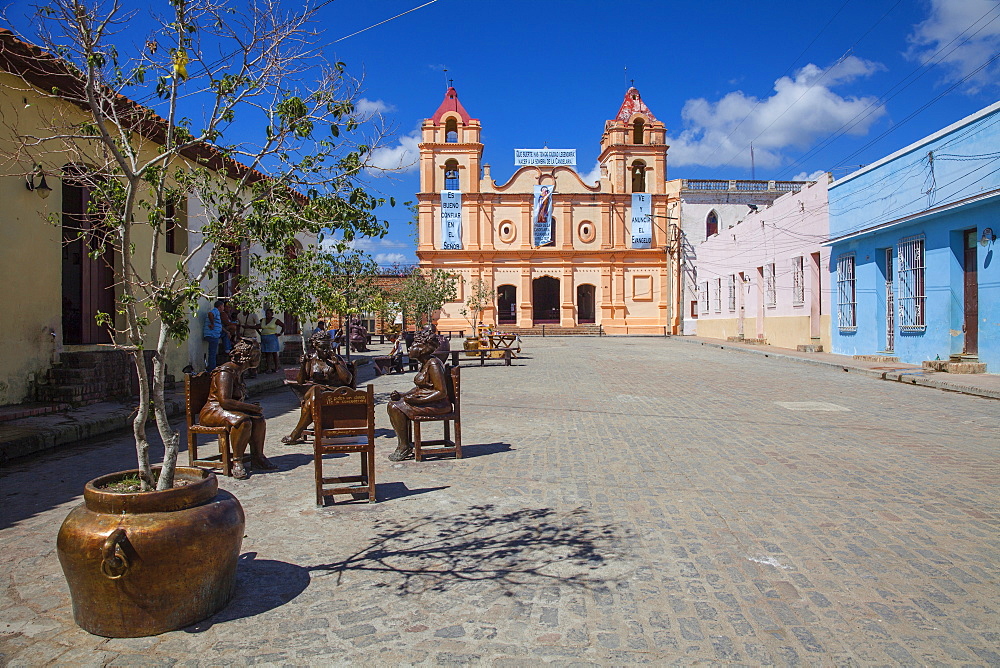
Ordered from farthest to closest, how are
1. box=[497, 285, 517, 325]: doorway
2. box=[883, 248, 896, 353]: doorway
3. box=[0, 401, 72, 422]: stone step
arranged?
box=[497, 285, 517, 325]: doorway → box=[883, 248, 896, 353]: doorway → box=[0, 401, 72, 422]: stone step

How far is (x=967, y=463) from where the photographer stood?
6430 millimetres

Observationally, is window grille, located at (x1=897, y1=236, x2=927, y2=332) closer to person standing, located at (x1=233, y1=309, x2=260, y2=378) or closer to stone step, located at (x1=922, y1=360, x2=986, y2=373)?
stone step, located at (x1=922, y1=360, x2=986, y2=373)

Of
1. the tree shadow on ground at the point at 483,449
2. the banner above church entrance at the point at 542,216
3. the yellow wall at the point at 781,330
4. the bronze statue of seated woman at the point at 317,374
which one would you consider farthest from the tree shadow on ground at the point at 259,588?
the banner above church entrance at the point at 542,216

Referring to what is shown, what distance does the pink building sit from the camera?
23031 mm

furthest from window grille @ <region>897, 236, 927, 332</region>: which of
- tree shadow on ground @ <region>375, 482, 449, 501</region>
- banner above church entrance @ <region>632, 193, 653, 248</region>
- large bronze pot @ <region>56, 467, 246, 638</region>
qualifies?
banner above church entrance @ <region>632, 193, 653, 248</region>

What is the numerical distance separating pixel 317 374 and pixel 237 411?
69.3 inches

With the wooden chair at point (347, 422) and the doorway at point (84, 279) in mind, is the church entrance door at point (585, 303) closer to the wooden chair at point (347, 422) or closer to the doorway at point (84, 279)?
the doorway at point (84, 279)

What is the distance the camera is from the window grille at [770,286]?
89.8 feet

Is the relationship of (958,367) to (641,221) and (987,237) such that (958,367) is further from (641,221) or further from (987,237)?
(641,221)

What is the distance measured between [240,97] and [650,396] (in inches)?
368

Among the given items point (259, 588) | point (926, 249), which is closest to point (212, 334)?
point (259, 588)

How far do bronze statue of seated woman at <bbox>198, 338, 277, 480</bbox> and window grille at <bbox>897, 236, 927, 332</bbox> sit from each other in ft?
53.0

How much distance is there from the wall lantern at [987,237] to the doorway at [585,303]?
36033 mm

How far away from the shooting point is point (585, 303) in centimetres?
5162
